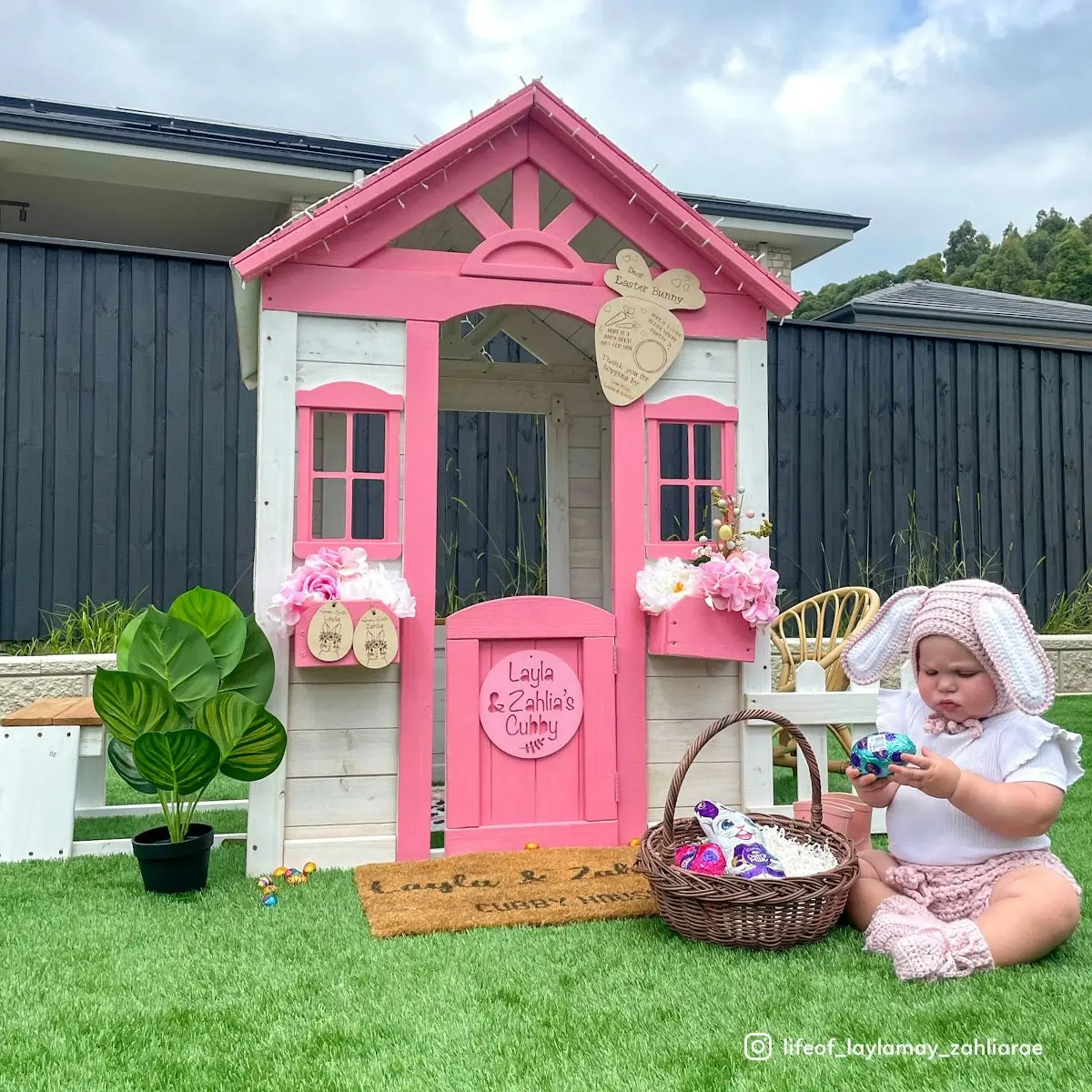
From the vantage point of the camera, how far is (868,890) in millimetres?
2541

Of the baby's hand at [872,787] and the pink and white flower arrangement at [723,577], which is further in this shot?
the pink and white flower arrangement at [723,577]

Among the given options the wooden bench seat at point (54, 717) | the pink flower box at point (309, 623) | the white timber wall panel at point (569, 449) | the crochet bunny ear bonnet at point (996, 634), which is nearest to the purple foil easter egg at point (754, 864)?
the crochet bunny ear bonnet at point (996, 634)

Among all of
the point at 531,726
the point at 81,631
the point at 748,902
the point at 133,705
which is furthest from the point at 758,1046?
the point at 81,631

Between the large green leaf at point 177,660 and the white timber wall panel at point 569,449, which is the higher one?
the white timber wall panel at point 569,449

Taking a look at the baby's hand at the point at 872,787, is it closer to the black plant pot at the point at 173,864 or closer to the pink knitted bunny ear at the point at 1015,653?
the pink knitted bunny ear at the point at 1015,653

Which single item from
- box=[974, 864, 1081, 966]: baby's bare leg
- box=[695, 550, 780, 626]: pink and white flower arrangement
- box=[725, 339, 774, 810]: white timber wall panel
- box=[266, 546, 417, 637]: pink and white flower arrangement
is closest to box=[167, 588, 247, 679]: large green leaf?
box=[266, 546, 417, 637]: pink and white flower arrangement

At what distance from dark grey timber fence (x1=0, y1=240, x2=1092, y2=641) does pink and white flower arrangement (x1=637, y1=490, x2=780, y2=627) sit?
10.8 feet

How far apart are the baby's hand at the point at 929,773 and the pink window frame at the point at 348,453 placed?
181cm

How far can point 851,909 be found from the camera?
101 inches

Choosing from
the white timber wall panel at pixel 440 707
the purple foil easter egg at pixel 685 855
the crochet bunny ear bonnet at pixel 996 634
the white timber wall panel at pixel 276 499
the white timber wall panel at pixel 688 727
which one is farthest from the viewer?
the white timber wall panel at pixel 440 707

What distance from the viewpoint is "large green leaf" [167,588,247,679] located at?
3.06 m

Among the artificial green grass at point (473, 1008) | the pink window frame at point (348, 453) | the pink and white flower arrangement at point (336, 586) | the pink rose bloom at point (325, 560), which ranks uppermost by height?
the pink window frame at point (348, 453)

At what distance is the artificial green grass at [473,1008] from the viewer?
1749 millimetres

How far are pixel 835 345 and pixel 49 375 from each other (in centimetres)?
557
